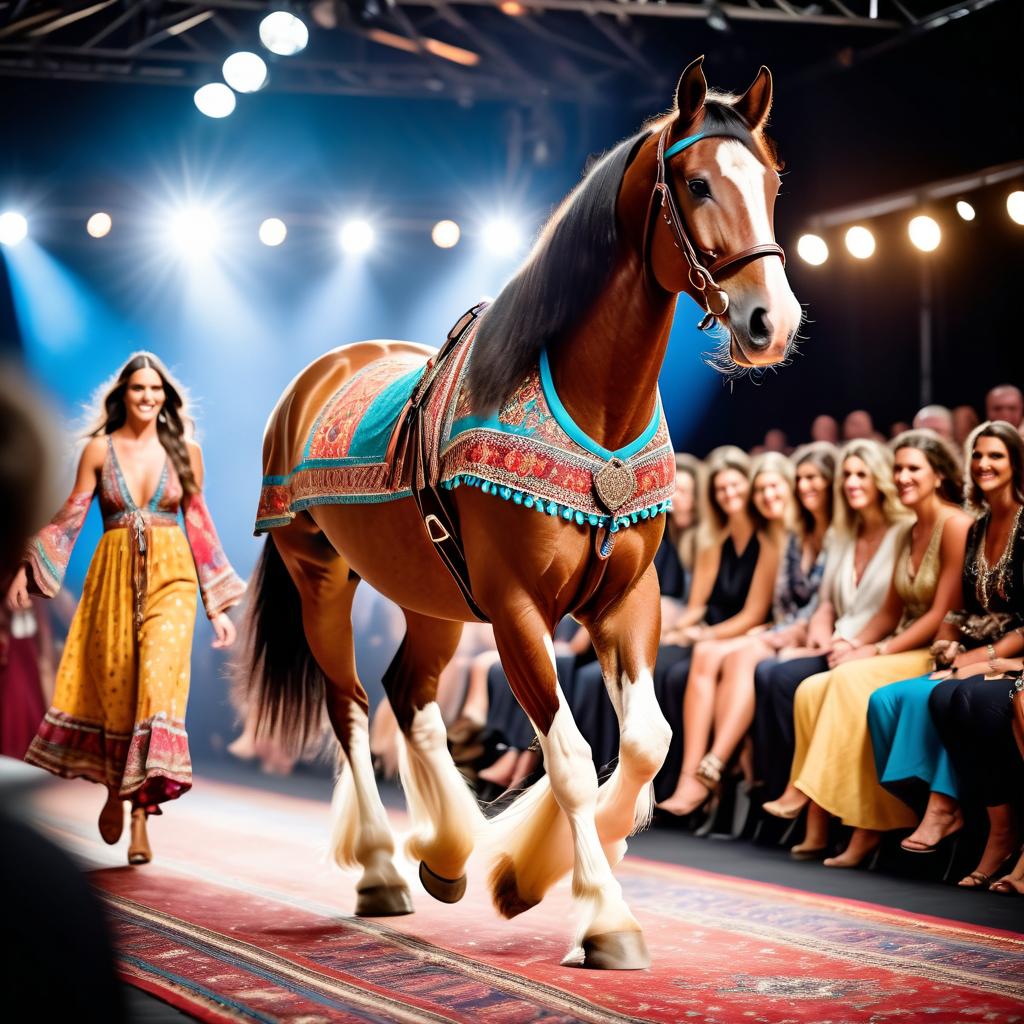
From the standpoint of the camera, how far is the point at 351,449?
3.72 meters

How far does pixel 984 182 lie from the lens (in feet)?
24.7

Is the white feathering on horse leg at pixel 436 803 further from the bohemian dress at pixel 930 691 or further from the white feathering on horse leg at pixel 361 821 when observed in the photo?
the bohemian dress at pixel 930 691

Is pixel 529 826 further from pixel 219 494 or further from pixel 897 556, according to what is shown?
pixel 219 494

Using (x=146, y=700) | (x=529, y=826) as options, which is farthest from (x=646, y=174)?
(x=146, y=700)

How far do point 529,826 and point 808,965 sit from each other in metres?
0.71

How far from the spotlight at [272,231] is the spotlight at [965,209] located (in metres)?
4.39

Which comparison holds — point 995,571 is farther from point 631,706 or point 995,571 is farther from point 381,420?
point 381,420

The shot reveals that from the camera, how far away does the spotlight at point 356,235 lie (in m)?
9.53

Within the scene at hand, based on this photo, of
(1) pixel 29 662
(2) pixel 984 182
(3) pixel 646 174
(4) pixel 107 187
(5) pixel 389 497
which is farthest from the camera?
(4) pixel 107 187

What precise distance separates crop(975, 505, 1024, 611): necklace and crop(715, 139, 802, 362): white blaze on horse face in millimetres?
2187

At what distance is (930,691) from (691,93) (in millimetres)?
2528

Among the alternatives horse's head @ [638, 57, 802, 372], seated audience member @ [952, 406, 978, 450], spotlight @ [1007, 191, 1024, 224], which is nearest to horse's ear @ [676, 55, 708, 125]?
horse's head @ [638, 57, 802, 372]

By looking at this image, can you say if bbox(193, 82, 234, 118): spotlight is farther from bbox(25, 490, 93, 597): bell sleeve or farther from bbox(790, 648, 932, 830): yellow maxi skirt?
bbox(790, 648, 932, 830): yellow maxi skirt

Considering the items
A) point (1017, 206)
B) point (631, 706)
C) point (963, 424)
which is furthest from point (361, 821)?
point (1017, 206)
